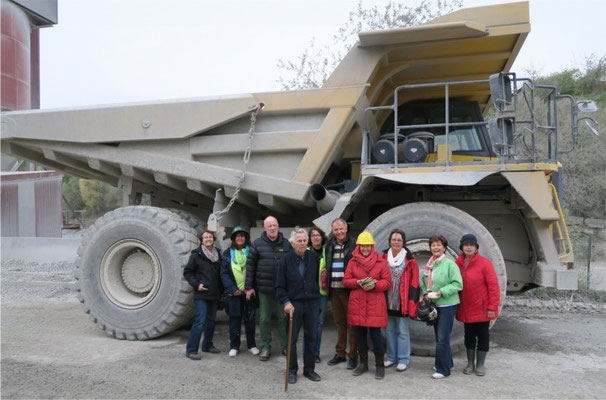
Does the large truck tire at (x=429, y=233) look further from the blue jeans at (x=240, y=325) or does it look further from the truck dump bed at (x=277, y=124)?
the blue jeans at (x=240, y=325)

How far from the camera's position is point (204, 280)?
5371 mm

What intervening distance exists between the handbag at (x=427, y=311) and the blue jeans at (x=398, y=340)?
0.30 metres

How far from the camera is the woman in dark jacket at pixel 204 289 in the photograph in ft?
17.2

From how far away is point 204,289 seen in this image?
5316 millimetres

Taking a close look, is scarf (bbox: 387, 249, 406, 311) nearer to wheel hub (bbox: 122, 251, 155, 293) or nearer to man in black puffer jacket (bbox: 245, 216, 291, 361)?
man in black puffer jacket (bbox: 245, 216, 291, 361)

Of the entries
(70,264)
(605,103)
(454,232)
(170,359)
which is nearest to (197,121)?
(170,359)

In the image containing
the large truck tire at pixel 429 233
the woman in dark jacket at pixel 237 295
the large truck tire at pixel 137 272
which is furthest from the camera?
the large truck tire at pixel 137 272

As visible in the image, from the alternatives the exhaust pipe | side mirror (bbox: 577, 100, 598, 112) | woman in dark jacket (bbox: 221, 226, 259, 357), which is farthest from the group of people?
side mirror (bbox: 577, 100, 598, 112)

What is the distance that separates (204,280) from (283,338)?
1.03m

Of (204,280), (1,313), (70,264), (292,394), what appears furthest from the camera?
(70,264)

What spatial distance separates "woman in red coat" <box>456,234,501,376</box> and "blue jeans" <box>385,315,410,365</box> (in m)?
0.52

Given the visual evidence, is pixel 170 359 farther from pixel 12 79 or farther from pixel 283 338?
pixel 12 79

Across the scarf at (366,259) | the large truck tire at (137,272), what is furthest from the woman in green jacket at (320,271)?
the large truck tire at (137,272)

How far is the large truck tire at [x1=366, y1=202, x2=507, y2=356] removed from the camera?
16.7ft
